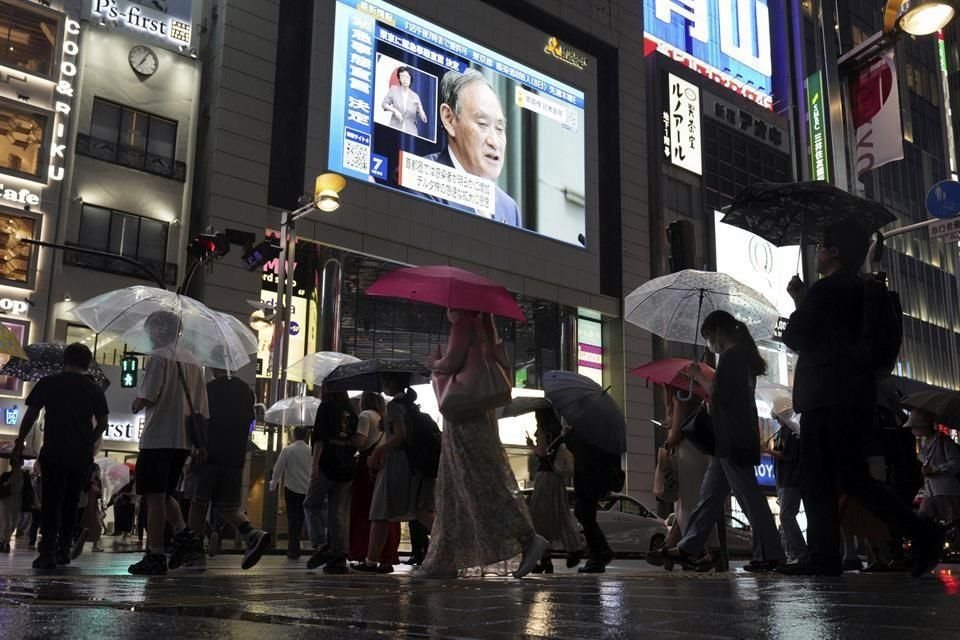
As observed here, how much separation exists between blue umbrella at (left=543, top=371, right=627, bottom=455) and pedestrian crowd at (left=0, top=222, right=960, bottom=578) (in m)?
0.10

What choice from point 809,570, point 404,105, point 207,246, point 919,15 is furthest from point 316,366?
point 404,105

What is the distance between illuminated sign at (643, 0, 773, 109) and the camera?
38938 millimetres

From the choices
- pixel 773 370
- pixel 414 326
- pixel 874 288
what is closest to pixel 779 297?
pixel 773 370

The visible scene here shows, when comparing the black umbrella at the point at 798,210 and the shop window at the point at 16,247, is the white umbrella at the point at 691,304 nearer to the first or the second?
the black umbrella at the point at 798,210

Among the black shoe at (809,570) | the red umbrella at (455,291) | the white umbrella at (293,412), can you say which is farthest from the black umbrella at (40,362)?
the black shoe at (809,570)

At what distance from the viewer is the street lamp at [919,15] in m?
8.27

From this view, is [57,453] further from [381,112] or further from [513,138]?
[513,138]

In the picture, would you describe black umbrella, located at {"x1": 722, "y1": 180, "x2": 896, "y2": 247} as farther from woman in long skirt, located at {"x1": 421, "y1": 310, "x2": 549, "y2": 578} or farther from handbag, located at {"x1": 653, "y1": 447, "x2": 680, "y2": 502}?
woman in long skirt, located at {"x1": 421, "y1": 310, "x2": 549, "y2": 578}

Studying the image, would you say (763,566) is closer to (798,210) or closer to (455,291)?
(798,210)

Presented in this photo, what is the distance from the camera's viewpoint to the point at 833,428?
218 inches

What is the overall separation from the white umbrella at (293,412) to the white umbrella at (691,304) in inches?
290

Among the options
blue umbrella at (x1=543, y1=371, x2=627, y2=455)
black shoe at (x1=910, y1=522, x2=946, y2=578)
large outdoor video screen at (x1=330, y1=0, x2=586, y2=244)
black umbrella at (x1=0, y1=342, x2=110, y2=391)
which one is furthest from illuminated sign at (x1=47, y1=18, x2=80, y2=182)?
black shoe at (x1=910, y1=522, x2=946, y2=578)

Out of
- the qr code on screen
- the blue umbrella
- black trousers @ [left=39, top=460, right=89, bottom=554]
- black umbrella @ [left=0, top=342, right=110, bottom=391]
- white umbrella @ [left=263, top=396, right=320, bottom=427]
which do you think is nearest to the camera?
black trousers @ [left=39, top=460, right=89, bottom=554]

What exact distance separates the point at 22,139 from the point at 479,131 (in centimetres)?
1257
